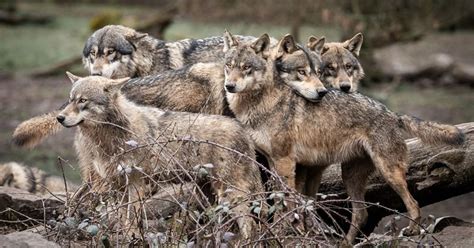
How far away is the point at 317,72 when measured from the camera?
Result: 10883 millimetres

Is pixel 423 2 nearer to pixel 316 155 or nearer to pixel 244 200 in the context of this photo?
pixel 316 155

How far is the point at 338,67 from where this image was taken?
11.5m

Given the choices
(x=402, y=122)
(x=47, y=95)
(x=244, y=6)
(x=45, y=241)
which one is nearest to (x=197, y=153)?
(x=45, y=241)

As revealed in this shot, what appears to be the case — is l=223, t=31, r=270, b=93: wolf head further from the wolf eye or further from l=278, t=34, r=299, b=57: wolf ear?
the wolf eye

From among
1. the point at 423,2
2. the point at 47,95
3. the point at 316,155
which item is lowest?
the point at 47,95

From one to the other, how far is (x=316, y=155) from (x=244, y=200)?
5.74 ft

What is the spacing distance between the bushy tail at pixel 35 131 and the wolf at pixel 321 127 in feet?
5.86

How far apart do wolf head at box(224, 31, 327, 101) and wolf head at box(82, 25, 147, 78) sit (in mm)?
1598

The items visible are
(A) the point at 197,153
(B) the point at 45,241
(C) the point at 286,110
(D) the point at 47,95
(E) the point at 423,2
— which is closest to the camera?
(B) the point at 45,241

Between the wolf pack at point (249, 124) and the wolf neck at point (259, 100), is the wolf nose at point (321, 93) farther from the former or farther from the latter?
the wolf neck at point (259, 100)

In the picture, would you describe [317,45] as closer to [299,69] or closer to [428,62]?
[299,69]

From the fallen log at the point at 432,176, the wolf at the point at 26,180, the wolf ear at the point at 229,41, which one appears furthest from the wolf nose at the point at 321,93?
the wolf at the point at 26,180

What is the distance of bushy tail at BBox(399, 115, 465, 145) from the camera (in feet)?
34.5

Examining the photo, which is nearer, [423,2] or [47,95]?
[423,2]
